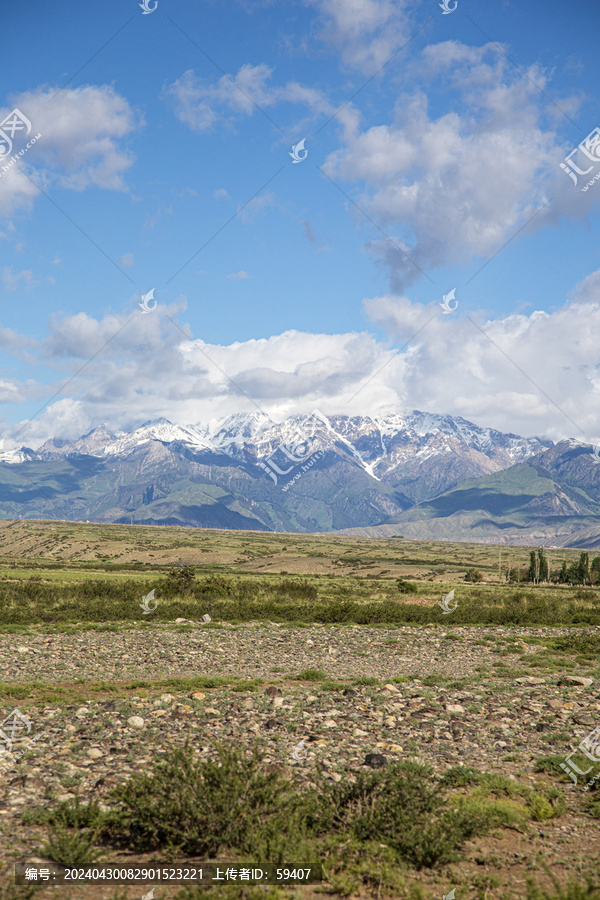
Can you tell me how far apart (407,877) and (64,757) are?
7.41 m

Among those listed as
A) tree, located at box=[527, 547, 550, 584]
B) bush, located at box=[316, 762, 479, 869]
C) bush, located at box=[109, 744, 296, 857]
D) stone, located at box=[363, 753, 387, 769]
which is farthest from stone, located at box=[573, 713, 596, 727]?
tree, located at box=[527, 547, 550, 584]

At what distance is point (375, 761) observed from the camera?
11875mm

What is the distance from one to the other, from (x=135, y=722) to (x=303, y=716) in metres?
4.18

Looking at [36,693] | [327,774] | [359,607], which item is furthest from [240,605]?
[327,774]

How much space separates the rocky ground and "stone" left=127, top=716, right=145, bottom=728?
0.11 feet

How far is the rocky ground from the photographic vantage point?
931cm

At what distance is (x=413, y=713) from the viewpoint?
52.4 ft

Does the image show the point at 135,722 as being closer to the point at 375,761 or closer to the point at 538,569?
the point at 375,761

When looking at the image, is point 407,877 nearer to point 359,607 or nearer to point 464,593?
point 359,607

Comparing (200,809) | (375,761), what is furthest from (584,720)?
(200,809)

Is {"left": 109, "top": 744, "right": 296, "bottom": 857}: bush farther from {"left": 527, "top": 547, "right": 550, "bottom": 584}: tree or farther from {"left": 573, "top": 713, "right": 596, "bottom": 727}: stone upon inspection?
{"left": 527, "top": 547, "right": 550, "bottom": 584}: tree

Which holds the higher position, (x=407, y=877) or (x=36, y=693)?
(x=407, y=877)

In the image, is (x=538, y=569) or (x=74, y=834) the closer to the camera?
(x=74, y=834)

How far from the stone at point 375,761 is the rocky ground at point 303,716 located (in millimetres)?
274
